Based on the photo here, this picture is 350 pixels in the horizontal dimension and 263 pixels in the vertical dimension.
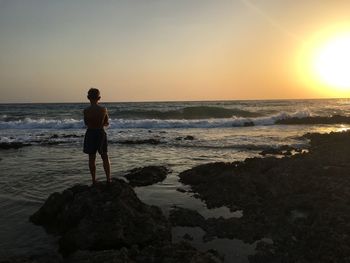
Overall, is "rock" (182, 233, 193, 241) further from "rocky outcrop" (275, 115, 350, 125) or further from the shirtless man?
"rocky outcrop" (275, 115, 350, 125)

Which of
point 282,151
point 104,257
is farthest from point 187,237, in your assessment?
point 282,151

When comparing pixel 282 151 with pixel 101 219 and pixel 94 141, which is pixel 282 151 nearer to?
pixel 94 141

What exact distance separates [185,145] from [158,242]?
1400 cm

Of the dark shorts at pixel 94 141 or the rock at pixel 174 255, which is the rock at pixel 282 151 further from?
the rock at pixel 174 255

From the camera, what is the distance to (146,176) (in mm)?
11039

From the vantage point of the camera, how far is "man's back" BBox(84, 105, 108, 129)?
7719 mm

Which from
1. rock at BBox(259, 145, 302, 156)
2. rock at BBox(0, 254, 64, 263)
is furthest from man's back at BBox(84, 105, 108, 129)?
rock at BBox(259, 145, 302, 156)

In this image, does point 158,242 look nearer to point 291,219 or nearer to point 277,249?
point 277,249

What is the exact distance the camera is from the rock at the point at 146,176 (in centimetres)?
1059

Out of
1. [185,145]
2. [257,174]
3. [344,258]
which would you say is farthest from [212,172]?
[185,145]

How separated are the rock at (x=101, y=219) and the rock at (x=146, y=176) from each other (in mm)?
2880

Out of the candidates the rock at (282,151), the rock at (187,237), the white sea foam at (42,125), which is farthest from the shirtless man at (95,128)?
the white sea foam at (42,125)

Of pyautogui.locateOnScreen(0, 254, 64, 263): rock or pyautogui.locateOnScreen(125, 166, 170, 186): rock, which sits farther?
pyautogui.locateOnScreen(125, 166, 170, 186): rock

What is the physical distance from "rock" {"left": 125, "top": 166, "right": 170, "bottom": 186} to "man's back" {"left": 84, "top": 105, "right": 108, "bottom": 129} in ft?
9.80
